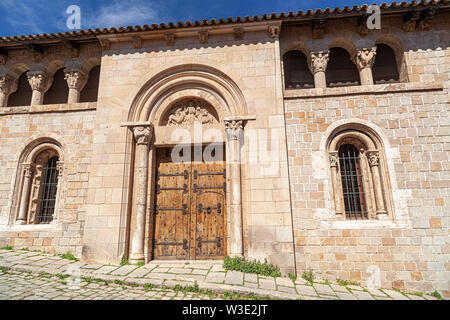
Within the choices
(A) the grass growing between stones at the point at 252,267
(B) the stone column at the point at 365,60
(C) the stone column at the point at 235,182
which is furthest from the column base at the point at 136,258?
(B) the stone column at the point at 365,60

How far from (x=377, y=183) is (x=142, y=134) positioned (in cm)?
589

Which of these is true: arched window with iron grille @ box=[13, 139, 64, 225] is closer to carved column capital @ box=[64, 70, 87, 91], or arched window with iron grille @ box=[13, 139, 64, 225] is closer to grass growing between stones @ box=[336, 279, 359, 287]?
carved column capital @ box=[64, 70, 87, 91]

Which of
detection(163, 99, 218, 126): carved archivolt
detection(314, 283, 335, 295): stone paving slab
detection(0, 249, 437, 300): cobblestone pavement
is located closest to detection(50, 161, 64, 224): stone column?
detection(0, 249, 437, 300): cobblestone pavement

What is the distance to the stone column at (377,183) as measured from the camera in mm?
5643

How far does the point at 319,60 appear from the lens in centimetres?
664

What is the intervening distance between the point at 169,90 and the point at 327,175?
4.71 metres

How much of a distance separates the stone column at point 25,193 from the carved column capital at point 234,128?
5652 mm

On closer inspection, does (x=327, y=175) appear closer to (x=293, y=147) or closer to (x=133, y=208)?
(x=293, y=147)

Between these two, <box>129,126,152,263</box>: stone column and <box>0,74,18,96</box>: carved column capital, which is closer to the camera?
<box>129,126,152,263</box>: stone column

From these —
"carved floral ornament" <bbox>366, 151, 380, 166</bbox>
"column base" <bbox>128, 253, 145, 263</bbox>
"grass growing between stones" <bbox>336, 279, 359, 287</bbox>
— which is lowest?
"grass growing between stones" <bbox>336, 279, 359, 287</bbox>

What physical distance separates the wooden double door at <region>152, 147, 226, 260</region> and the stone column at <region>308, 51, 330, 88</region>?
3293 mm

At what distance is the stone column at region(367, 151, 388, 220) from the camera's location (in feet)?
18.5

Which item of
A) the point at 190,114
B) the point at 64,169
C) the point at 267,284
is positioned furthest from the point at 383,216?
the point at 64,169
